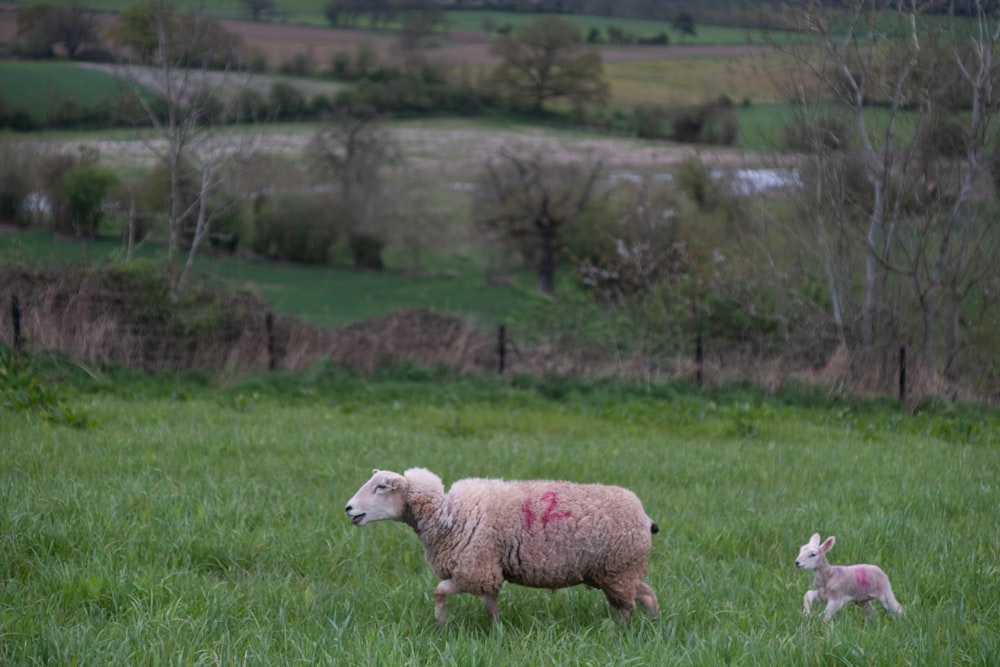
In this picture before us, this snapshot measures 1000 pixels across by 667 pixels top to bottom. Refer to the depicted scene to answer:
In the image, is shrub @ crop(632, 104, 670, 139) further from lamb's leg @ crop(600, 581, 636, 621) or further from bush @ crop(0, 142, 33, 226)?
lamb's leg @ crop(600, 581, 636, 621)

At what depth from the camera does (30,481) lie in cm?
950

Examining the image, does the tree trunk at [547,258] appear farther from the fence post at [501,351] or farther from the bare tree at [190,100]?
the fence post at [501,351]

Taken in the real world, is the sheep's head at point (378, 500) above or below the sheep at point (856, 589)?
above

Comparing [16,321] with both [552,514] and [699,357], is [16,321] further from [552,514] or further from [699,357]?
→ [552,514]

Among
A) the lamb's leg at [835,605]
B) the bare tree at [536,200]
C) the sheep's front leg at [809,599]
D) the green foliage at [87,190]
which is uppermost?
the lamb's leg at [835,605]

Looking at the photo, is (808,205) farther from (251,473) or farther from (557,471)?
(251,473)

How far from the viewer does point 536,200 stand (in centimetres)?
4006

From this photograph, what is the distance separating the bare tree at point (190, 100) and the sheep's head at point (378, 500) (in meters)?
14.5

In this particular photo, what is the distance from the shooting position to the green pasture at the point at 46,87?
27984 mm

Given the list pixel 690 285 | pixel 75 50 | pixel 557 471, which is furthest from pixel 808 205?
pixel 75 50

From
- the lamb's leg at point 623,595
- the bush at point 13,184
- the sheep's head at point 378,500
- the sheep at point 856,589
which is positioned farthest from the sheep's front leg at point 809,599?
the bush at point 13,184

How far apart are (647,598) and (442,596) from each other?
139cm

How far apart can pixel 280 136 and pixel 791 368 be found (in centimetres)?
2772

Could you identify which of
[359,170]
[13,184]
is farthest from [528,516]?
[359,170]
